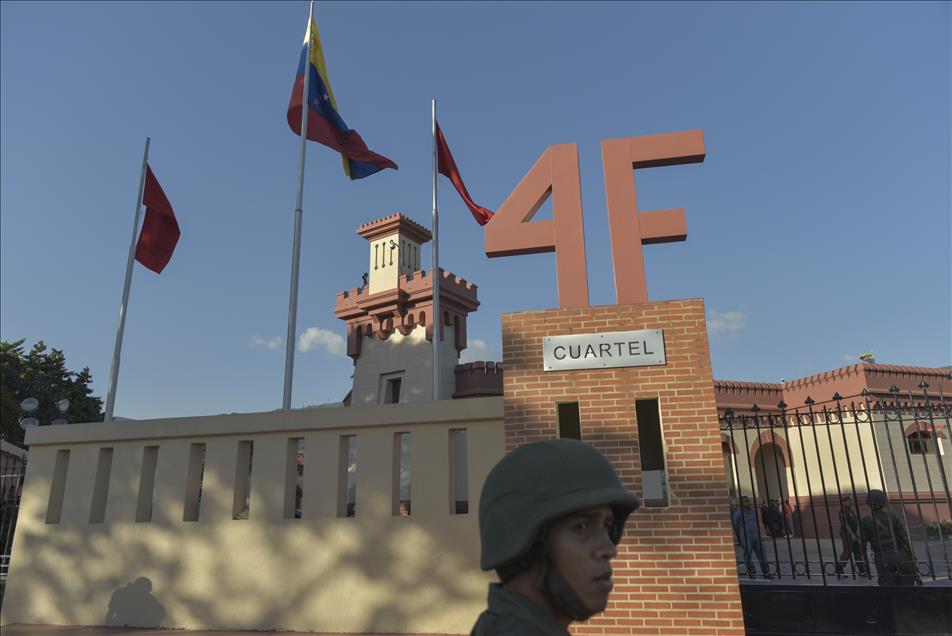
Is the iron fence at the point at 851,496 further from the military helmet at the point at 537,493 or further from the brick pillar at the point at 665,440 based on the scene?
the military helmet at the point at 537,493

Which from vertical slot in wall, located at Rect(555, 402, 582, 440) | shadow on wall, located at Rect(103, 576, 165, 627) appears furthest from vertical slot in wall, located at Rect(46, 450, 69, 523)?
vertical slot in wall, located at Rect(555, 402, 582, 440)

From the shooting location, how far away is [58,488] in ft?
29.7

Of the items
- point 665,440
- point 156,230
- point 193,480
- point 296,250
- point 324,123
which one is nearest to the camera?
point 665,440

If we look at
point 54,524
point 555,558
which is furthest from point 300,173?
point 555,558

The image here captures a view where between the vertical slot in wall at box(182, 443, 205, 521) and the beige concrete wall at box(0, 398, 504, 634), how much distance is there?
0.25ft

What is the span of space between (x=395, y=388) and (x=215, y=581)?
652 inches

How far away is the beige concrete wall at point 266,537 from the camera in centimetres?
707

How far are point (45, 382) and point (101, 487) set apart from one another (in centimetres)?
2466

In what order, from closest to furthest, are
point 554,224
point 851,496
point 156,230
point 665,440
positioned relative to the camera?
point 665,440 → point 554,224 → point 156,230 → point 851,496

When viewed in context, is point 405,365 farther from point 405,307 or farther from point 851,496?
point 851,496

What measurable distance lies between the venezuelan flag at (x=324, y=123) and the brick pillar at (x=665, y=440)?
237 inches

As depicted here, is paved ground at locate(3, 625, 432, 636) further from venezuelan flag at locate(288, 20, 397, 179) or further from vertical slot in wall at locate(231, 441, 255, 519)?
venezuelan flag at locate(288, 20, 397, 179)

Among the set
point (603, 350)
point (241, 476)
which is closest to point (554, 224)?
point (603, 350)

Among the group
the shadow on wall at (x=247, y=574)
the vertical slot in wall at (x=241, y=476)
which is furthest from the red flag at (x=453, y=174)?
the shadow on wall at (x=247, y=574)
